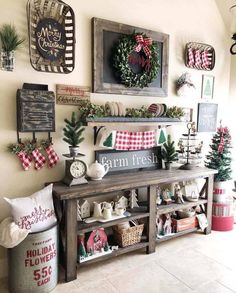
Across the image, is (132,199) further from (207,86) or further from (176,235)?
(207,86)

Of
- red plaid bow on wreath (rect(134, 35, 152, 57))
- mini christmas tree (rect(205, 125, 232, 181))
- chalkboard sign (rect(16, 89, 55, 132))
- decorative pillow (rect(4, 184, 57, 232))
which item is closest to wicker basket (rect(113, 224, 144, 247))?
decorative pillow (rect(4, 184, 57, 232))

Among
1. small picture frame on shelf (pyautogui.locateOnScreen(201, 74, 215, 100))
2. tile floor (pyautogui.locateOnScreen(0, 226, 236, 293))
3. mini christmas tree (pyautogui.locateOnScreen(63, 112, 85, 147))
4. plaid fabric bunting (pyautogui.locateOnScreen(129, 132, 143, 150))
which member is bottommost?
tile floor (pyautogui.locateOnScreen(0, 226, 236, 293))

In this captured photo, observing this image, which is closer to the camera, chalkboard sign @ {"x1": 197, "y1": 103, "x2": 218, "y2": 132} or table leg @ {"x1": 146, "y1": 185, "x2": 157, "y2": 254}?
table leg @ {"x1": 146, "y1": 185, "x2": 157, "y2": 254}

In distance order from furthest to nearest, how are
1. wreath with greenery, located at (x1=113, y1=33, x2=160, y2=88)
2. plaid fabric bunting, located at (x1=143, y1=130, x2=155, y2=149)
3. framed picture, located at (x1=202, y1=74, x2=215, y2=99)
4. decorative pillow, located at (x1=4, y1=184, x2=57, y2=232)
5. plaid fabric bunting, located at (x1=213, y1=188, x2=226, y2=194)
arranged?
framed picture, located at (x1=202, y1=74, x2=215, y2=99), plaid fabric bunting, located at (x1=213, y1=188, x2=226, y2=194), plaid fabric bunting, located at (x1=143, y1=130, x2=155, y2=149), wreath with greenery, located at (x1=113, y1=33, x2=160, y2=88), decorative pillow, located at (x1=4, y1=184, x2=57, y2=232)

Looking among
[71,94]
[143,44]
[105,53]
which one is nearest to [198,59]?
[143,44]

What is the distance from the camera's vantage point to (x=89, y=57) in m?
2.64

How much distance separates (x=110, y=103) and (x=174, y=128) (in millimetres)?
1063

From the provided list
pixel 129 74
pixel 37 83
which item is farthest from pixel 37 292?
pixel 129 74

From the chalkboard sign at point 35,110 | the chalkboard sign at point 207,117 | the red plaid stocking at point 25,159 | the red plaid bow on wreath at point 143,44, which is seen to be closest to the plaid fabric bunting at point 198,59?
the chalkboard sign at point 207,117

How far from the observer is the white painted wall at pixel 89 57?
2.29m

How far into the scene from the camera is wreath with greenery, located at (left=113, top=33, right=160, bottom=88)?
271 cm

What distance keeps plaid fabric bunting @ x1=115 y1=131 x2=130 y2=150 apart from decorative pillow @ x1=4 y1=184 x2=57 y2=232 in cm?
88

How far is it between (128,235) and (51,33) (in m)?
2.00

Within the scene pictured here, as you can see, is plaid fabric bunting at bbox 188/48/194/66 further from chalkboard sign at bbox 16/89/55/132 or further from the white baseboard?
the white baseboard
